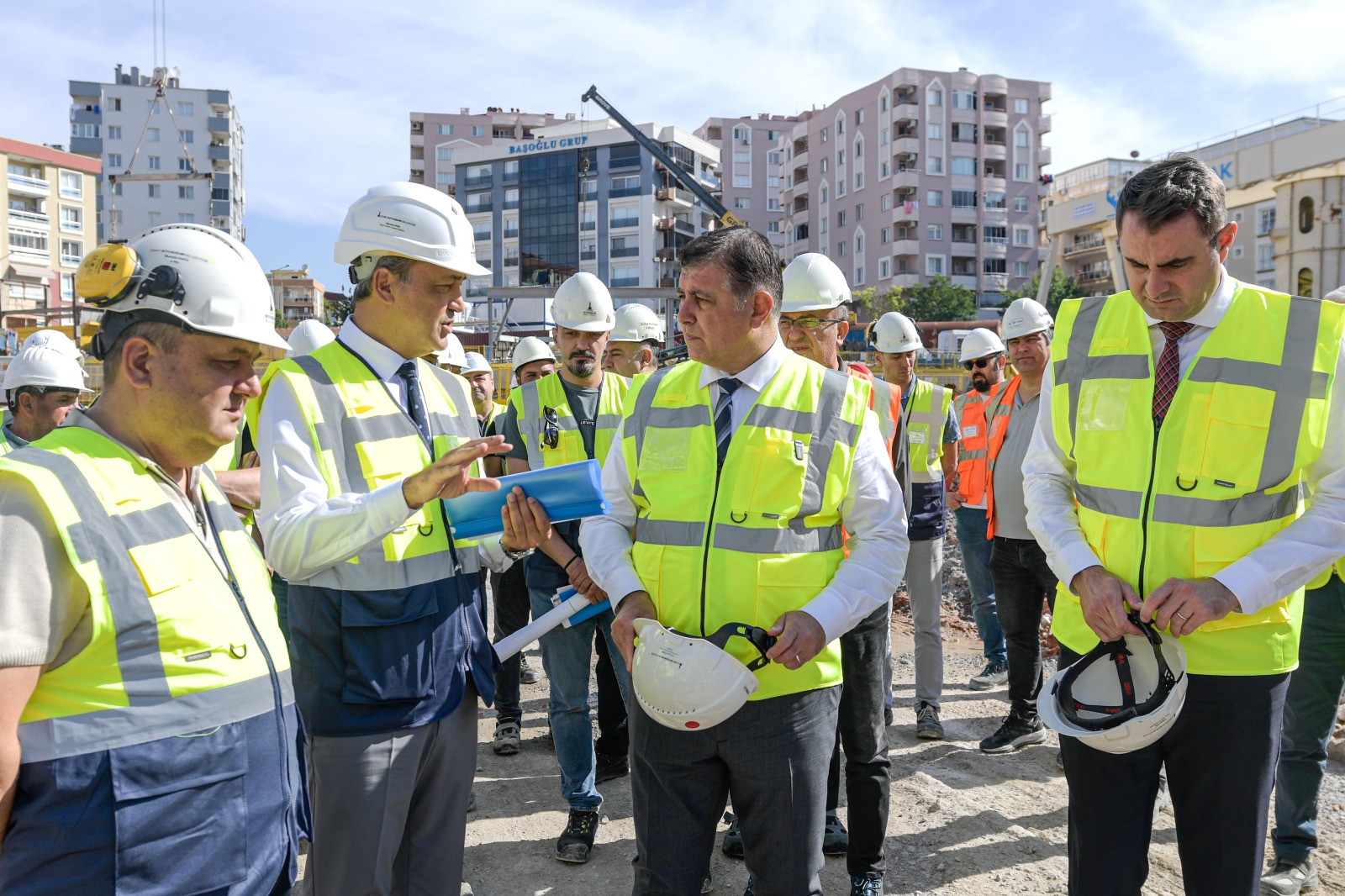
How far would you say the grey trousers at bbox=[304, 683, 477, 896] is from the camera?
2492 mm

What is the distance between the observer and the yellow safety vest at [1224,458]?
2553 millimetres

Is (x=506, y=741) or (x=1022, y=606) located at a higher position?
(x=1022, y=606)

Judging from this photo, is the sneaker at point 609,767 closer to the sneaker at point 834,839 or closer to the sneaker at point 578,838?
the sneaker at point 578,838

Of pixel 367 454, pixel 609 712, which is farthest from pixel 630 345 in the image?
pixel 367 454

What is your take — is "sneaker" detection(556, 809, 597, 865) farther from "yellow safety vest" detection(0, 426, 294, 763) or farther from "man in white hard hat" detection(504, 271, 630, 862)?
"yellow safety vest" detection(0, 426, 294, 763)

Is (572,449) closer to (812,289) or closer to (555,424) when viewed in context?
(555,424)

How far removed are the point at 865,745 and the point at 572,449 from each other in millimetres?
2306

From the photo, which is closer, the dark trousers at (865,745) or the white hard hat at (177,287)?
the white hard hat at (177,287)

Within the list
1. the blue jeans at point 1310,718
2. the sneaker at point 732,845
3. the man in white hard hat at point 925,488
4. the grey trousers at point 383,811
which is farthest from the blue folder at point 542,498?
the man in white hard hat at point 925,488

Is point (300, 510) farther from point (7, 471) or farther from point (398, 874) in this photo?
point (398, 874)

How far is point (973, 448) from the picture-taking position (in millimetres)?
7633

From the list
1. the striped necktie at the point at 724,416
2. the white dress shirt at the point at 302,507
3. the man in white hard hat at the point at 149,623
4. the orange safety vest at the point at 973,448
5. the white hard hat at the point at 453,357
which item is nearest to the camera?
the man in white hard hat at the point at 149,623

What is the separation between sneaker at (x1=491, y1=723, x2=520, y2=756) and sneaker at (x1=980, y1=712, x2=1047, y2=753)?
280cm

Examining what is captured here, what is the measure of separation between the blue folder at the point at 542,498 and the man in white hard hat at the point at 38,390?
3.74 metres
